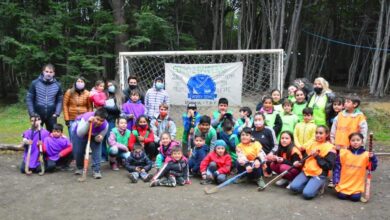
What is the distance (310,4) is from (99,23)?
723 cm

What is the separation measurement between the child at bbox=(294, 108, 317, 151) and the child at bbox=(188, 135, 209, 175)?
1339 millimetres

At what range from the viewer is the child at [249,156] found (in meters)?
5.10

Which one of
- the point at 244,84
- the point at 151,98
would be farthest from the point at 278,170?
the point at 244,84

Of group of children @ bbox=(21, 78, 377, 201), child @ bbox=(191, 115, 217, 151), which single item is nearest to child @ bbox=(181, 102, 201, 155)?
group of children @ bbox=(21, 78, 377, 201)

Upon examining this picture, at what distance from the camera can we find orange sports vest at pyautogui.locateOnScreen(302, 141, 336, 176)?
4777 mm

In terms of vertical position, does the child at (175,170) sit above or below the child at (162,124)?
below

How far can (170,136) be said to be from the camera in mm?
5824

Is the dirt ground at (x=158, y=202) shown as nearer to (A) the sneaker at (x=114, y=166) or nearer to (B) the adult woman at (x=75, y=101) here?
(A) the sneaker at (x=114, y=166)

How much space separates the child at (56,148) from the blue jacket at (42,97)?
16.0 inches

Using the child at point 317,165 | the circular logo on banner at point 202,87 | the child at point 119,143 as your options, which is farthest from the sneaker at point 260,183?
the circular logo on banner at point 202,87

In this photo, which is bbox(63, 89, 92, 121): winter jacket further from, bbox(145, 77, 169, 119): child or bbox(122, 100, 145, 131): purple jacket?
bbox(145, 77, 169, 119): child

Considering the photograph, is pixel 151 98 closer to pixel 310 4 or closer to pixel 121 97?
pixel 121 97

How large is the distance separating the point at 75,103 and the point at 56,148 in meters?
0.79

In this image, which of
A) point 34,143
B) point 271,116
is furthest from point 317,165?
point 34,143
